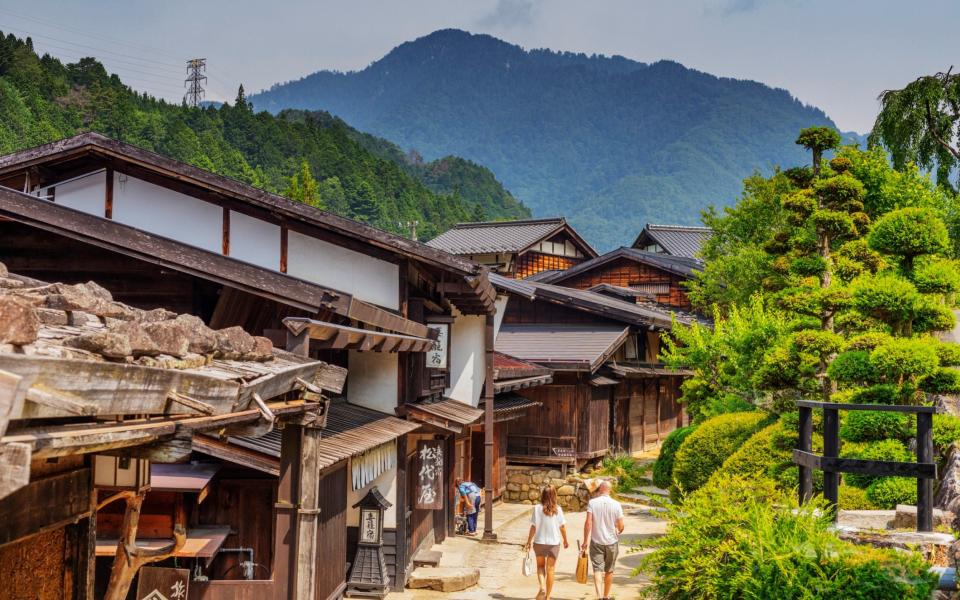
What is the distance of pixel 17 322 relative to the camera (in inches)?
129

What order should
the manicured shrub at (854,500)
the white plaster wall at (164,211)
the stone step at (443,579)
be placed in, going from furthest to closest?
the stone step at (443,579), the white plaster wall at (164,211), the manicured shrub at (854,500)

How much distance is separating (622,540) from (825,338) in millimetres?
6816

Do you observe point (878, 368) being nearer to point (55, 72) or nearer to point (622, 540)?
point (622, 540)

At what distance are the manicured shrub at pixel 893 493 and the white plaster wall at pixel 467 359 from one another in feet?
29.0

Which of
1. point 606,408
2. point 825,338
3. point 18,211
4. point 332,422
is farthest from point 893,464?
point 606,408

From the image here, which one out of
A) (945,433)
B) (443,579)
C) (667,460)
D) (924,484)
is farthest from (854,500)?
(667,460)

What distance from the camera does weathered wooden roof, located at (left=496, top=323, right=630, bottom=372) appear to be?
27.1 metres

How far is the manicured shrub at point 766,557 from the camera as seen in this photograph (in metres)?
7.75

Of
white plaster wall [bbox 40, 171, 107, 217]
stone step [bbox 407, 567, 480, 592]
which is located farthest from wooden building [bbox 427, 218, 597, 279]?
white plaster wall [bbox 40, 171, 107, 217]

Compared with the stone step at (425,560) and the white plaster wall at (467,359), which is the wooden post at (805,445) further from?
the white plaster wall at (467,359)

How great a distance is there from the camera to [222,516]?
10.7m

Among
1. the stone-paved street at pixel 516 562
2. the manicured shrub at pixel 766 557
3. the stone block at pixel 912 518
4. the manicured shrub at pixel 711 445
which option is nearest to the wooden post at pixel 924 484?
the stone block at pixel 912 518

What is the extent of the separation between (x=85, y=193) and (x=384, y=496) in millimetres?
6426

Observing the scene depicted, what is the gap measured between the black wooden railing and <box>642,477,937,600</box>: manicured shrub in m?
0.42
